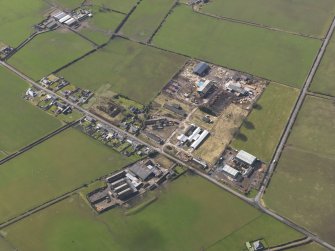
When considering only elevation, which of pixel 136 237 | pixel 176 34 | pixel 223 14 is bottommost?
pixel 136 237

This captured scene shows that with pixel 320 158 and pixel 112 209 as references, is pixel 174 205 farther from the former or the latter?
pixel 320 158

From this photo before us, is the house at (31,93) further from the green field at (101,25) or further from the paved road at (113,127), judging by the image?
the green field at (101,25)

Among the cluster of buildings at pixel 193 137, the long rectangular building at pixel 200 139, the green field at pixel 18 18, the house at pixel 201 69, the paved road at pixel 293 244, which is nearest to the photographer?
the paved road at pixel 293 244

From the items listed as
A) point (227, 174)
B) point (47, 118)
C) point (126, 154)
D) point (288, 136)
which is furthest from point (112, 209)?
point (288, 136)

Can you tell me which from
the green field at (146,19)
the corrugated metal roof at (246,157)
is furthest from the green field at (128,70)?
the corrugated metal roof at (246,157)

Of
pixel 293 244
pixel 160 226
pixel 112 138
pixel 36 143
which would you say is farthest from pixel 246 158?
pixel 36 143

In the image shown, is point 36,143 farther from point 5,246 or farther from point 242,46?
point 242,46
